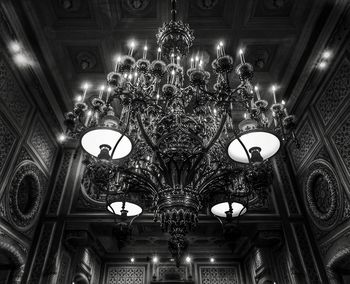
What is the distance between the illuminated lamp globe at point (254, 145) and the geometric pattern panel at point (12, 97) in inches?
128

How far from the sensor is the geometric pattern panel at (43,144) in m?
5.14

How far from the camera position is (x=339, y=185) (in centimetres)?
426

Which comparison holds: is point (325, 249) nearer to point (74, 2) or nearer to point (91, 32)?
point (91, 32)

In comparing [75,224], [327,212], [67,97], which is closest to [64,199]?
[75,224]

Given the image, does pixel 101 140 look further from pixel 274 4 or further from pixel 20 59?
pixel 274 4

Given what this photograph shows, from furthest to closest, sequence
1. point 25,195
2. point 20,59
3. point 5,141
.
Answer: point 25,195, point 20,59, point 5,141

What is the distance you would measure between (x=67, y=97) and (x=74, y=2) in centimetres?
194

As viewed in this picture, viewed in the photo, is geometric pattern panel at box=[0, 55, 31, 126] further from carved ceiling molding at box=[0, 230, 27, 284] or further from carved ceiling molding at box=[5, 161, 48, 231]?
carved ceiling molding at box=[0, 230, 27, 284]

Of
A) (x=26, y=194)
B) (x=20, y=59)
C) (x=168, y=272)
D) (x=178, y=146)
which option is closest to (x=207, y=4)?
(x=178, y=146)

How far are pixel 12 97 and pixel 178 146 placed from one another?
2859 millimetres

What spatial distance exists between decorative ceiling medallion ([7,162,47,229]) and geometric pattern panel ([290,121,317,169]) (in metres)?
4.67

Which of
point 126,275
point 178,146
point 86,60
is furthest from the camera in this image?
point 126,275

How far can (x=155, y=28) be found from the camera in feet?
15.7

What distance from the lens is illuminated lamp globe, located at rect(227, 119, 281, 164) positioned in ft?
8.38
